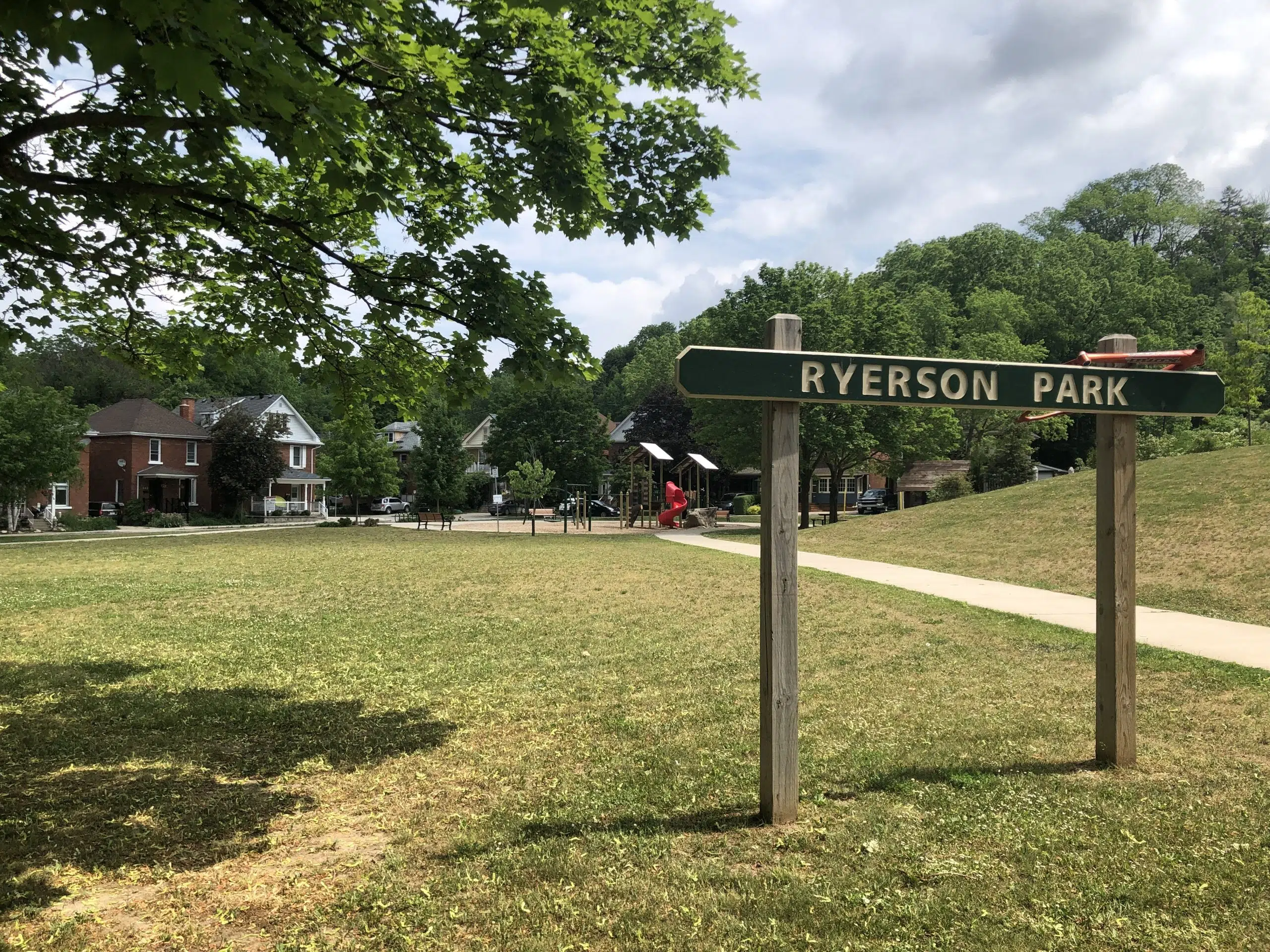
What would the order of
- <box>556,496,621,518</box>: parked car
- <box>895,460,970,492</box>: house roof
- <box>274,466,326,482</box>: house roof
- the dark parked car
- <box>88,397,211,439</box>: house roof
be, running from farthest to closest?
<box>274,466,326,482</box>: house roof → <box>556,496,621,518</box>: parked car → the dark parked car → <box>88,397,211,439</box>: house roof → <box>895,460,970,492</box>: house roof

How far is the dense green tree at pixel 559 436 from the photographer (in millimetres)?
66375

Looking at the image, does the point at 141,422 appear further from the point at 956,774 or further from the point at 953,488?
the point at 956,774

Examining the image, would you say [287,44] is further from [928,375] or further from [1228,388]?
[1228,388]

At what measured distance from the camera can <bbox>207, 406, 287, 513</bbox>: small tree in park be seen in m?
48.8

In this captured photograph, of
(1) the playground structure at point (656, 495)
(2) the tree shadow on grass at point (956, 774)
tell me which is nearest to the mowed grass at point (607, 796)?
(2) the tree shadow on grass at point (956, 774)

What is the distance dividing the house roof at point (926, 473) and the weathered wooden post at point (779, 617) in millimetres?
47871

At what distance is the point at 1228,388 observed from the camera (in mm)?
35531

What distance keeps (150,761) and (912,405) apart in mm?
5364

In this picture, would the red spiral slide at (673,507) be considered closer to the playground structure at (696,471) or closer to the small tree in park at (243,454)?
the playground structure at (696,471)

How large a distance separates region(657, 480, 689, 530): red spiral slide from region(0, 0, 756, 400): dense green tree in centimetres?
3250

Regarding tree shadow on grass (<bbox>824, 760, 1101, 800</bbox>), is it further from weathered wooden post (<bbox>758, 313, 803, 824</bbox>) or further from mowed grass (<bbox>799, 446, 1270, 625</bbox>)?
mowed grass (<bbox>799, 446, 1270, 625</bbox>)

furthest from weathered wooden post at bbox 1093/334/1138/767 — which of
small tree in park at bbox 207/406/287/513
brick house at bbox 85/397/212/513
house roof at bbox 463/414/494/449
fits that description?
house roof at bbox 463/414/494/449

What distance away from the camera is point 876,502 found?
5578cm

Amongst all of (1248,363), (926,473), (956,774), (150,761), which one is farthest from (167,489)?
(956,774)
